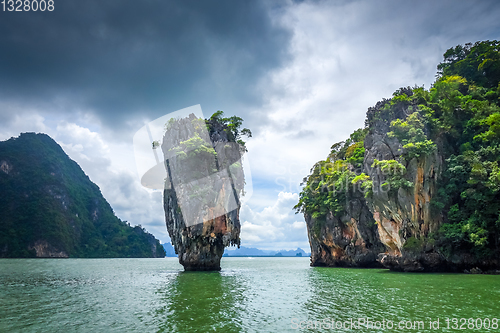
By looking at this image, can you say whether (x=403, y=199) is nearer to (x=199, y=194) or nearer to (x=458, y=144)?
(x=458, y=144)

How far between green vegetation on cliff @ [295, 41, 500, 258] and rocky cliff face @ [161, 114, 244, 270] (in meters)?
15.3

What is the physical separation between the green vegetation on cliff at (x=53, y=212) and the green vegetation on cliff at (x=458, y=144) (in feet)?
297

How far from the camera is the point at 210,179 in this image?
33594 mm

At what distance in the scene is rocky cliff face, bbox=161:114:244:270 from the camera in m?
32.2

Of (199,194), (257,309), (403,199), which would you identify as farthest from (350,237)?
(257,309)

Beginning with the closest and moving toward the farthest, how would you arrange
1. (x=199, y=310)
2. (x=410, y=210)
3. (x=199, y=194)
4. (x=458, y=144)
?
(x=199, y=310), (x=410, y=210), (x=458, y=144), (x=199, y=194)

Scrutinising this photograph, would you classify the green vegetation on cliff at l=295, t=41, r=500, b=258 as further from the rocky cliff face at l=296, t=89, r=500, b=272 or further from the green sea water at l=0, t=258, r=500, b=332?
the green sea water at l=0, t=258, r=500, b=332

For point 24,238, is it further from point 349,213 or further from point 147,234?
point 349,213

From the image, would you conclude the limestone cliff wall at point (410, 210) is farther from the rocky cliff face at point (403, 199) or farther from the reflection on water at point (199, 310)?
the reflection on water at point (199, 310)

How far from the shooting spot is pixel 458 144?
26.5 meters

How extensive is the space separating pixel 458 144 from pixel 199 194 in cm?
2682

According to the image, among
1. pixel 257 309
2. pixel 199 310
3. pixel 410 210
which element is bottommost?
pixel 257 309

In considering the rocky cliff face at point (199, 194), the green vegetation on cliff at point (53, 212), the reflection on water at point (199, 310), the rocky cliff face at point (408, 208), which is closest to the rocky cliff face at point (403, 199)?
the rocky cliff face at point (408, 208)

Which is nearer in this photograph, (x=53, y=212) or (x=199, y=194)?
(x=199, y=194)
